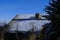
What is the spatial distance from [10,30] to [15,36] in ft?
5.11

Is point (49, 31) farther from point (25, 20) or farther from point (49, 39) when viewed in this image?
point (25, 20)

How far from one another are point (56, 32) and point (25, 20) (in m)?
23.5

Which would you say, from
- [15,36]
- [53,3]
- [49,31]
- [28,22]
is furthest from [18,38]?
[49,31]

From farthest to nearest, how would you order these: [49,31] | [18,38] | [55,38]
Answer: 1. [18,38]
2. [49,31]
3. [55,38]

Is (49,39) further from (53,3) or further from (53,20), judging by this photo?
(53,3)

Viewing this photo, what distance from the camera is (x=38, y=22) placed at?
39.0 meters

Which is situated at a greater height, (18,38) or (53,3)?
(53,3)

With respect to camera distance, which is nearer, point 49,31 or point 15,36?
point 49,31

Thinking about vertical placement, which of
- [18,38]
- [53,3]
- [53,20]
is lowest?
[18,38]

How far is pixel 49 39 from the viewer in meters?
17.1

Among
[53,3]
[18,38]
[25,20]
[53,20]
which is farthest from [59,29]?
[25,20]

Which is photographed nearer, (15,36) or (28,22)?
(15,36)

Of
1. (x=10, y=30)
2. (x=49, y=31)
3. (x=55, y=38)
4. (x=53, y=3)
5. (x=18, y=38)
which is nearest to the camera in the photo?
(x=55, y=38)

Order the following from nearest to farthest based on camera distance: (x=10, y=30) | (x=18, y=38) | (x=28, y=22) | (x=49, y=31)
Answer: (x=49, y=31) → (x=18, y=38) → (x=10, y=30) → (x=28, y=22)
